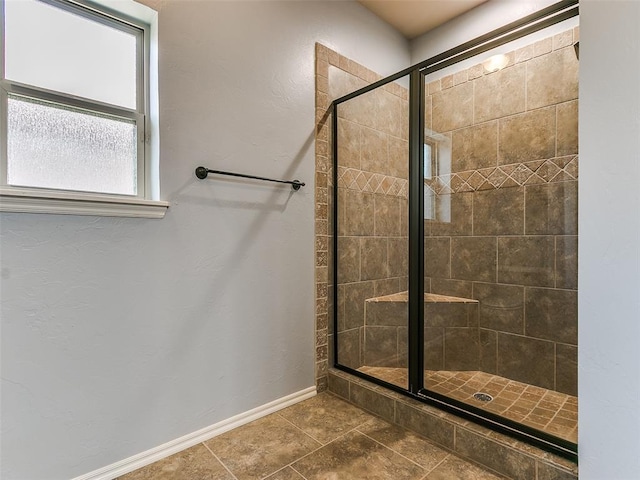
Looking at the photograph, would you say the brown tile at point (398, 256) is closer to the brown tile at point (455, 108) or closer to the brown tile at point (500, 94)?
the brown tile at point (455, 108)

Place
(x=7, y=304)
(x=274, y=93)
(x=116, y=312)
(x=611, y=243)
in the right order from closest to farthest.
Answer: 1. (x=611, y=243)
2. (x=7, y=304)
3. (x=116, y=312)
4. (x=274, y=93)

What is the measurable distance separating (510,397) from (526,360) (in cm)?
38

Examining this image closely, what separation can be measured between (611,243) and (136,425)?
1.89 metres

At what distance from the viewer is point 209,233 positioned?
162 centimetres

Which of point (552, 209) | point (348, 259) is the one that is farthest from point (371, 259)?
point (552, 209)

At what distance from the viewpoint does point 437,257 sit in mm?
2131

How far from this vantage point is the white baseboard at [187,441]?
4.39 feet

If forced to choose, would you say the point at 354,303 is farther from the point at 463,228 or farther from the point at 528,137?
the point at 528,137

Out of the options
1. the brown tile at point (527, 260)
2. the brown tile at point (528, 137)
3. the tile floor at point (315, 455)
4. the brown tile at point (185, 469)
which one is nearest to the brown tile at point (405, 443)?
the tile floor at point (315, 455)

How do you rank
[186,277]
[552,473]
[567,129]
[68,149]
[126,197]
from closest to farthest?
1. [552,473]
2. [68,149]
3. [126,197]
4. [186,277]
5. [567,129]

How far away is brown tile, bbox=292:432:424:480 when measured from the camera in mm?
1355

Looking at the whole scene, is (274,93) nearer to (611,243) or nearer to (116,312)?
(116,312)

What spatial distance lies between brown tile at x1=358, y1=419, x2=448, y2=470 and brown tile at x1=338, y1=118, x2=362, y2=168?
154 cm

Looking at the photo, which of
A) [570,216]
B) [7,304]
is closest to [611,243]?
[570,216]
